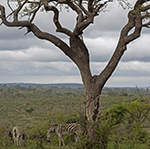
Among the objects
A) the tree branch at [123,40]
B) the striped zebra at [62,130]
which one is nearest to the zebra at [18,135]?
the striped zebra at [62,130]

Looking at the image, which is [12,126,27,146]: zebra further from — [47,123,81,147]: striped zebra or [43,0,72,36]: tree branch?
[43,0,72,36]: tree branch

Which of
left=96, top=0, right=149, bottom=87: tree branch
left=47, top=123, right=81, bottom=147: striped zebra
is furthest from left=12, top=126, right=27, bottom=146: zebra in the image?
left=96, top=0, right=149, bottom=87: tree branch

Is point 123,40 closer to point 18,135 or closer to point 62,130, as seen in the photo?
point 62,130

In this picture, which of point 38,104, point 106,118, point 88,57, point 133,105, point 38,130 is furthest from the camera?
point 38,104

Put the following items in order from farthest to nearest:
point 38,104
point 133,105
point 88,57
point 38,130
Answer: point 38,104 → point 133,105 → point 38,130 → point 88,57

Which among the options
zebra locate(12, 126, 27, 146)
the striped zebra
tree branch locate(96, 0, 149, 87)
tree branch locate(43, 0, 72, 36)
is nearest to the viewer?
tree branch locate(96, 0, 149, 87)

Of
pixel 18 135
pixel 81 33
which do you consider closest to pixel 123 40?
pixel 81 33

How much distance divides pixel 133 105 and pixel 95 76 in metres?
4.91

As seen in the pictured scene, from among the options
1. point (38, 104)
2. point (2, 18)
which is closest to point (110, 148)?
point (2, 18)

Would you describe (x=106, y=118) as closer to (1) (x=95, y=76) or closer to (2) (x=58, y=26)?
(1) (x=95, y=76)

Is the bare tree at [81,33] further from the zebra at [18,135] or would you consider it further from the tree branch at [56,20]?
the zebra at [18,135]

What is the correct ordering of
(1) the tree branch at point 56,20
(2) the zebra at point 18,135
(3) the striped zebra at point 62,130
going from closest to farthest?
(1) the tree branch at point 56,20 → (3) the striped zebra at point 62,130 → (2) the zebra at point 18,135

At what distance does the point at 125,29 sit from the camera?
30.1ft

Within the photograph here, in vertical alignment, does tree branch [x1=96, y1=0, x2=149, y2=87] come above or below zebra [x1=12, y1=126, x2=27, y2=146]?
above
